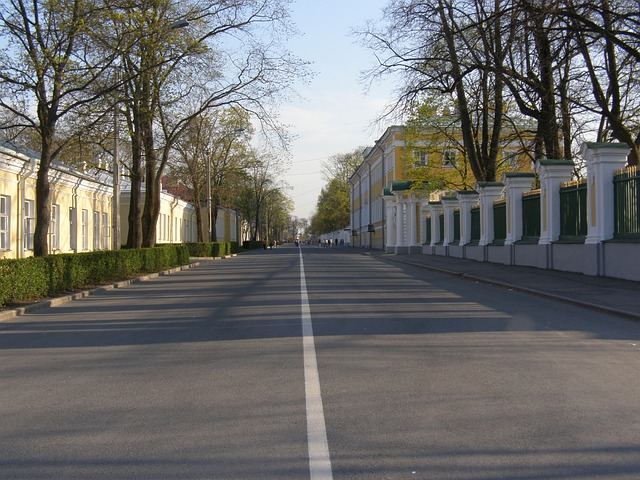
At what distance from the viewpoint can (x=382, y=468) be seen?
434cm

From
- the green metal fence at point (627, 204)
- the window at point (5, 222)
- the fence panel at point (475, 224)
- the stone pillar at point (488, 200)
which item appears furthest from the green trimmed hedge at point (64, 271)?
the fence panel at point (475, 224)

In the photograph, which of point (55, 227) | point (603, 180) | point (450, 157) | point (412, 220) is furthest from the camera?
point (412, 220)

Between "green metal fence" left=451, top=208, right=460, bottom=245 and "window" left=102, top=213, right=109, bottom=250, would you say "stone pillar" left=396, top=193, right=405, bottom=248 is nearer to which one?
"green metal fence" left=451, top=208, right=460, bottom=245

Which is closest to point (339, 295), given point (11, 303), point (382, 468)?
point (11, 303)

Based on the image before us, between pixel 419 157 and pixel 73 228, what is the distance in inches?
946

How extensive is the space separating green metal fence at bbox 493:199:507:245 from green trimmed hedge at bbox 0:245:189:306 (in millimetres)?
14990

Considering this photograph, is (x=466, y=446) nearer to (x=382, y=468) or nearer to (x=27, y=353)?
(x=382, y=468)

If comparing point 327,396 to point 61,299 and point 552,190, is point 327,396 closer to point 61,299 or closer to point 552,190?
point 61,299

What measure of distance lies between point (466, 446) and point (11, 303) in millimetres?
12123

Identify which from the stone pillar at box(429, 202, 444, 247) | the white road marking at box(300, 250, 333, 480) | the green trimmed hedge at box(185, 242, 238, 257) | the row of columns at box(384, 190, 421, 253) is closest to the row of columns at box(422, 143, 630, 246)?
the stone pillar at box(429, 202, 444, 247)

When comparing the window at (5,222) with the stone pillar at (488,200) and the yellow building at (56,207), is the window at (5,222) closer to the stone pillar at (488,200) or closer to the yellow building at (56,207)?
the yellow building at (56,207)

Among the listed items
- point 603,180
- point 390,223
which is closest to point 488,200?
point 603,180

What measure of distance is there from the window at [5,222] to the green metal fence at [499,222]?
20.0 metres

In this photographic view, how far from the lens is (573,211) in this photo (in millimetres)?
20672
